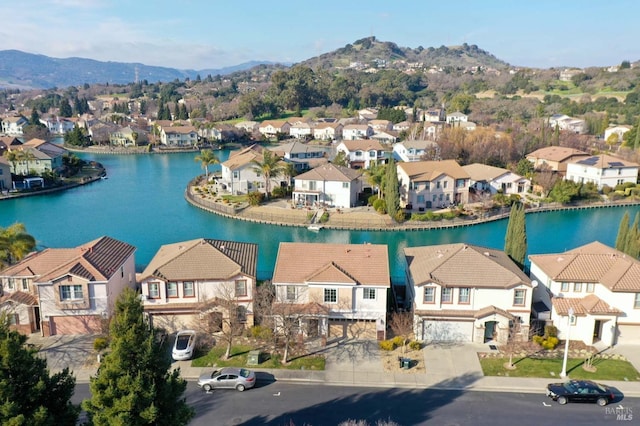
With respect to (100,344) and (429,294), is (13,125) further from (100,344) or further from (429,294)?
(429,294)

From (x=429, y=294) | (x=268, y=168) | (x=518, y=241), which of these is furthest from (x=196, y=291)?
(x=268, y=168)

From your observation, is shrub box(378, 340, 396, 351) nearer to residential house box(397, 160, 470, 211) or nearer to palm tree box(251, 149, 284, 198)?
residential house box(397, 160, 470, 211)

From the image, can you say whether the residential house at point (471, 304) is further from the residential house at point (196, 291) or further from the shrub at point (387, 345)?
the residential house at point (196, 291)

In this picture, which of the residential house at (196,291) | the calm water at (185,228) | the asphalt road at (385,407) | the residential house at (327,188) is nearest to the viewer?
the asphalt road at (385,407)

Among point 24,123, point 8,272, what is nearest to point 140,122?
point 24,123

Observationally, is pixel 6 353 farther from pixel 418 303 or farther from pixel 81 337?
pixel 418 303

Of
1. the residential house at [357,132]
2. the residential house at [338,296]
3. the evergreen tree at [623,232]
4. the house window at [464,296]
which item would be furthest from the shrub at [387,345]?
the residential house at [357,132]

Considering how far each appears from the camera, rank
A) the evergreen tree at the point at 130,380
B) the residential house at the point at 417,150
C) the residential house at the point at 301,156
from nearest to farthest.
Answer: the evergreen tree at the point at 130,380 → the residential house at the point at 301,156 → the residential house at the point at 417,150
